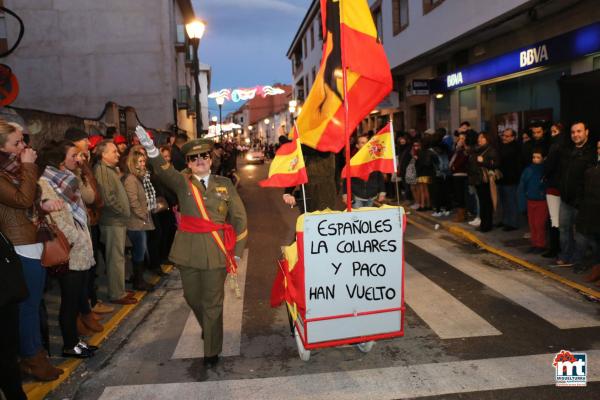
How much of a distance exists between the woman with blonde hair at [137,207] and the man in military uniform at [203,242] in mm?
2036

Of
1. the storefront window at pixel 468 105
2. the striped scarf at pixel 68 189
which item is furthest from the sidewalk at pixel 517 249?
the striped scarf at pixel 68 189

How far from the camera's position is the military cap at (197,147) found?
450 cm

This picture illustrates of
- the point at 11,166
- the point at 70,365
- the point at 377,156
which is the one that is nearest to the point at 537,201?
the point at 377,156

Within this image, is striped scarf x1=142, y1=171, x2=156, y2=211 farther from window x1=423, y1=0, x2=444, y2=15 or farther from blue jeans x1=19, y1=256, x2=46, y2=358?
window x1=423, y1=0, x2=444, y2=15

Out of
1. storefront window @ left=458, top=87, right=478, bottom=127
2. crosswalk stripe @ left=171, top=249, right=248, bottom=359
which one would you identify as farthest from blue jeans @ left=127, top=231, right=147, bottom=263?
storefront window @ left=458, top=87, right=478, bottom=127

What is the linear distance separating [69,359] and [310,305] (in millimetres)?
2407

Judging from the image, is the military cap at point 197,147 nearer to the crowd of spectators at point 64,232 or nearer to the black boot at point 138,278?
the crowd of spectators at point 64,232

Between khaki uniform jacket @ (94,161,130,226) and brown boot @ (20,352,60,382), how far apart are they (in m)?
2.08

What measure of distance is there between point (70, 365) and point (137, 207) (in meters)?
2.30

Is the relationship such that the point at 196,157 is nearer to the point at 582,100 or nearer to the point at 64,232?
the point at 64,232

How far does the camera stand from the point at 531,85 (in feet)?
41.5

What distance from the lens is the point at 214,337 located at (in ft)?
14.8

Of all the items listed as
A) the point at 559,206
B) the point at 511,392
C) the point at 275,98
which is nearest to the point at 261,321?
the point at 511,392

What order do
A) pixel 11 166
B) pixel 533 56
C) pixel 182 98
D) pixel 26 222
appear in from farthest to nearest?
pixel 182 98 < pixel 533 56 < pixel 26 222 < pixel 11 166
